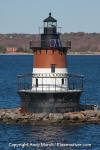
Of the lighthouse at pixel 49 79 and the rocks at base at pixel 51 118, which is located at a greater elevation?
the lighthouse at pixel 49 79

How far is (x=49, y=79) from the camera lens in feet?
165

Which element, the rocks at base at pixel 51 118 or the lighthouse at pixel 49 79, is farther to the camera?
the lighthouse at pixel 49 79

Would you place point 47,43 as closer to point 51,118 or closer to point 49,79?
point 49,79

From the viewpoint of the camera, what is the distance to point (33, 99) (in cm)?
5009

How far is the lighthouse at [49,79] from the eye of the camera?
164 feet

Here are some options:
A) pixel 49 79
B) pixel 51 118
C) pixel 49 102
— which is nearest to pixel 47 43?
pixel 49 79

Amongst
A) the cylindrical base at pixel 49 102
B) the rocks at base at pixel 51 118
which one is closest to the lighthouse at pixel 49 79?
the cylindrical base at pixel 49 102

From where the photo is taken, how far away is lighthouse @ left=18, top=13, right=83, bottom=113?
164 feet

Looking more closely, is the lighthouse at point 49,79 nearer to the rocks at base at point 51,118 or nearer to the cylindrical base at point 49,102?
the cylindrical base at point 49,102

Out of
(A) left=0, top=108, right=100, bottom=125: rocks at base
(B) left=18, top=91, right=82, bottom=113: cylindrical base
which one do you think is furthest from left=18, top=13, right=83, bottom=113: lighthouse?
(A) left=0, top=108, right=100, bottom=125: rocks at base

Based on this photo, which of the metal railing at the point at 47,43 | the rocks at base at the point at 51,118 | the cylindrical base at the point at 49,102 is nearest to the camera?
the rocks at base at the point at 51,118

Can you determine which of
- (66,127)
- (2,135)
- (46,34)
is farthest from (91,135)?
(46,34)

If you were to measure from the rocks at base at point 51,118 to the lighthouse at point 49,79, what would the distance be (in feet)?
3.38

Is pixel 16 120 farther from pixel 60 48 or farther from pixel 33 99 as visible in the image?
pixel 60 48
